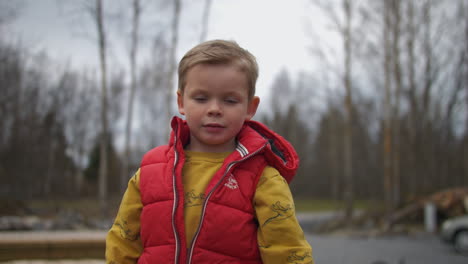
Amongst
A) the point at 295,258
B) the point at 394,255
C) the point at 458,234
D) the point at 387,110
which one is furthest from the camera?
the point at 387,110

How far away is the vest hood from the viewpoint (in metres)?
1.55

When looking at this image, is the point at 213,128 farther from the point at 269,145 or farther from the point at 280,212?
the point at 280,212

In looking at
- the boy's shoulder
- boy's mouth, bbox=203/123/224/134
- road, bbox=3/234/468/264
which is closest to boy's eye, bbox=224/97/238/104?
boy's mouth, bbox=203/123/224/134

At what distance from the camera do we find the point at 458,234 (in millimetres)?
8656

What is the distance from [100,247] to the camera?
15.9ft

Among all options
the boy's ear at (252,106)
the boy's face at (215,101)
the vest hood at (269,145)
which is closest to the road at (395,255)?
the vest hood at (269,145)

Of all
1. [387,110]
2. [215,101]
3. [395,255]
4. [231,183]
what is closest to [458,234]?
[395,255]

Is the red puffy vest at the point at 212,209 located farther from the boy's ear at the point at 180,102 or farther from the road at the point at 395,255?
the road at the point at 395,255

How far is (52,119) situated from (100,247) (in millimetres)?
21281

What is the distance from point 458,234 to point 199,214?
911cm

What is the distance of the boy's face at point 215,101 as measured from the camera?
146 centimetres

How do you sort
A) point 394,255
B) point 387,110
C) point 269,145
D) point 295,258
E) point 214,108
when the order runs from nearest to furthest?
1. point 295,258
2. point 214,108
3. point 269,145
4. point 394,255
5. point 387,110

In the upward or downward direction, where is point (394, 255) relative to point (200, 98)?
downward

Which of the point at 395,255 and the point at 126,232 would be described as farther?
the point at 395,255
